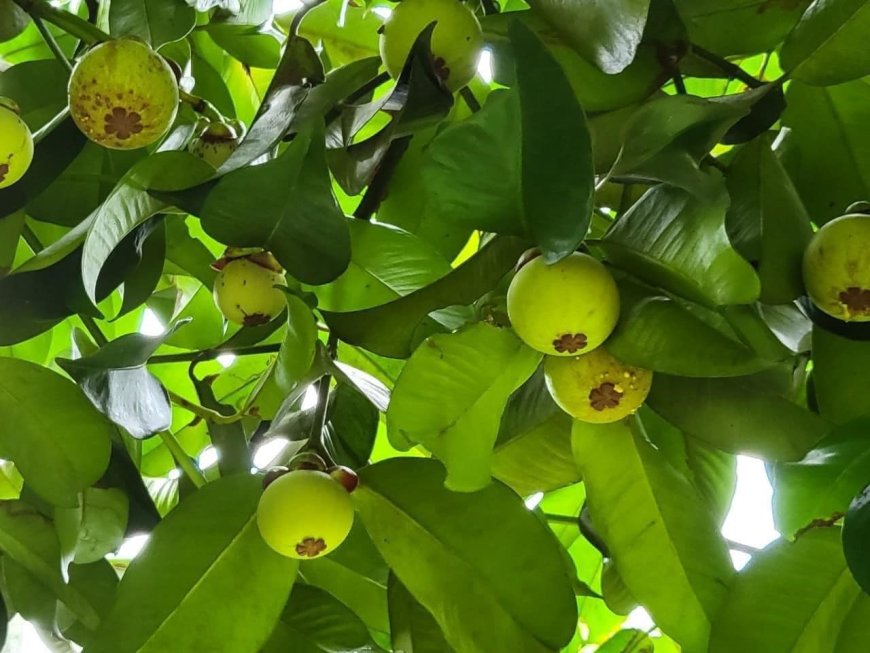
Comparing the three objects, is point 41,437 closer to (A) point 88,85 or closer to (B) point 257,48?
(A) point 88,85

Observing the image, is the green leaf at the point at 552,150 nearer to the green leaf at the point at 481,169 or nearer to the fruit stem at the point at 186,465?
the green leaf at the point at 481,169

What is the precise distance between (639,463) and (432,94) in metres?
0.26

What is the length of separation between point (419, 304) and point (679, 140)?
0.16 meters

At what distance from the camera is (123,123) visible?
0.64 meters

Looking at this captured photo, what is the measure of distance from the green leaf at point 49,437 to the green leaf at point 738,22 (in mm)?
483

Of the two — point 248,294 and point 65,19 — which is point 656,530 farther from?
point 65,19

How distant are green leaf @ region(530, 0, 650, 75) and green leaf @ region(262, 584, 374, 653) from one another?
0.45 metres

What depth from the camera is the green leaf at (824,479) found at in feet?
1.77

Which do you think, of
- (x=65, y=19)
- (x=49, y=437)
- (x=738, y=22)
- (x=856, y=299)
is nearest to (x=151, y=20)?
(x=65, y=19)

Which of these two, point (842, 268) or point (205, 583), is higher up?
point (842, 268)

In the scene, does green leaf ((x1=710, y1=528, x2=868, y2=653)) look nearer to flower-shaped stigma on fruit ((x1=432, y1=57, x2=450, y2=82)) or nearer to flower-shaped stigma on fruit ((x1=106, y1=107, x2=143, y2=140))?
flower-shaped stigma on fruit ((x1=432, y1=57, x2=450, y2=82))

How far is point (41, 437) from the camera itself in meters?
0.67

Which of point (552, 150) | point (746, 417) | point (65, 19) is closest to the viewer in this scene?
point (552, 150)

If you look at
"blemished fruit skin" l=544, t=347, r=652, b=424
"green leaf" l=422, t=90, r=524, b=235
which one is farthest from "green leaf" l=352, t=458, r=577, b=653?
"green leaf" l=422, t=90, r=524, b=235
